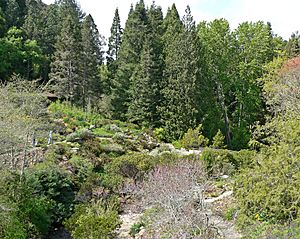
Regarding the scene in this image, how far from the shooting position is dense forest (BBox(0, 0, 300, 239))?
967cm

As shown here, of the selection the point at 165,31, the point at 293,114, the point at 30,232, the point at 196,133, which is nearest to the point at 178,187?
the point at 293,114

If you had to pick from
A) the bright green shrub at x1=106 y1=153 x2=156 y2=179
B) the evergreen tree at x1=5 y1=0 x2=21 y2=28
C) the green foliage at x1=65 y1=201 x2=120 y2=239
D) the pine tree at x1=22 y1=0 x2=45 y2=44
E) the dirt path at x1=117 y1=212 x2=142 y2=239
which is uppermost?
the evergreen tree at x1=5 y1=0 x2=21 y2=28

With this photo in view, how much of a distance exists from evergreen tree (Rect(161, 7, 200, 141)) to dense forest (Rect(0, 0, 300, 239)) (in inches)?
3.5

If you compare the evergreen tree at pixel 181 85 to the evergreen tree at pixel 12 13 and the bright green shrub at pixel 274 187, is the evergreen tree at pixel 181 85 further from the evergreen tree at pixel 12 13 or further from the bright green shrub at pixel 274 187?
the evergreen tree at pixel 12 13

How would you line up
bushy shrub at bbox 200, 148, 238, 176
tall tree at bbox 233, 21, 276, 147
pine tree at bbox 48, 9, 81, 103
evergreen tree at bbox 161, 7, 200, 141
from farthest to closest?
pine tree at bbox 48, 9, 81, 103 < tall tree at bbox 233, 21, 276, 147 < evergreen tree at bbox 161, 7, 200, 141 < bushy shrub at bbox 200, 148, 238, 176

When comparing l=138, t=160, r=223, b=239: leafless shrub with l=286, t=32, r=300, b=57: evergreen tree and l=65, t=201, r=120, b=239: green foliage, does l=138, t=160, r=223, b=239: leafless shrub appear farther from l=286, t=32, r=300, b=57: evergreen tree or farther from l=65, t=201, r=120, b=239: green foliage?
l=286, t=32, r=300, b=57: evergreen tree

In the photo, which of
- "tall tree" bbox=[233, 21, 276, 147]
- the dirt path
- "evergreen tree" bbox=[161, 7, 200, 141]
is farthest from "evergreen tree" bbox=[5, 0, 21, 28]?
the dirt path

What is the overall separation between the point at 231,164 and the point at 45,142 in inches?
382

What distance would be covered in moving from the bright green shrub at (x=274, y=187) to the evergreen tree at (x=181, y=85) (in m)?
17.3

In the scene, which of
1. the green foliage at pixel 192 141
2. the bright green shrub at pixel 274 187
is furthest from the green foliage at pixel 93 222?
the green foliage at pixel 192 141

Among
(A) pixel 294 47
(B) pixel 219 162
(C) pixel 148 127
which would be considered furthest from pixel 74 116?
(A) pixel 294 47

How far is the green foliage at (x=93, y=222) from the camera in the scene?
40.3 feet

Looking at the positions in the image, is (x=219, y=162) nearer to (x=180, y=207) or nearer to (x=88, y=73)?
(x=180, y=207)

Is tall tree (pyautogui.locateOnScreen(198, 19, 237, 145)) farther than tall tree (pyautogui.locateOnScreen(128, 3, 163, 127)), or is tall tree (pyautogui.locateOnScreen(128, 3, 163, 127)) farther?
tall tree (pyautogui.locateOnScreen(198, 19, 237, 145))
